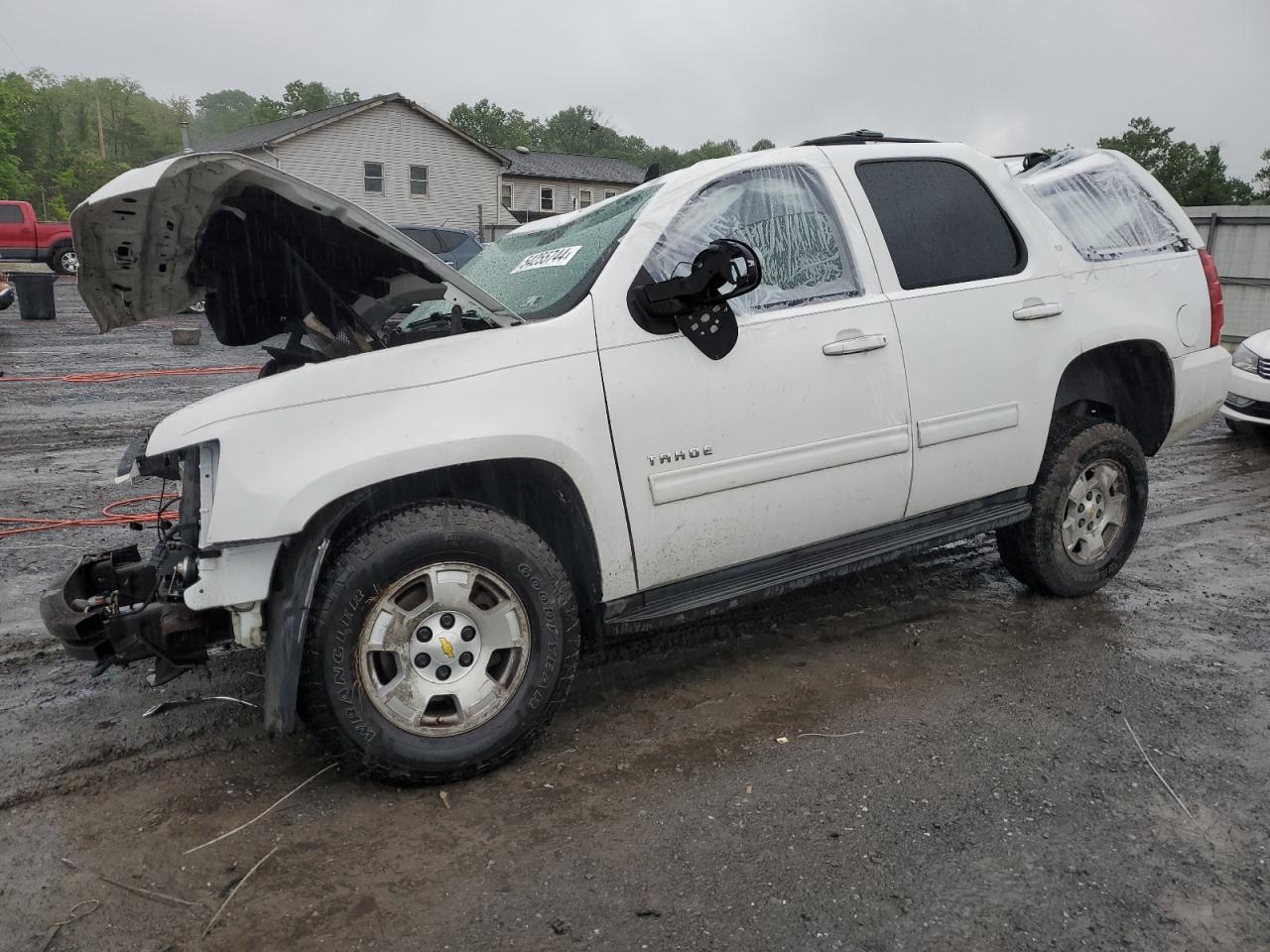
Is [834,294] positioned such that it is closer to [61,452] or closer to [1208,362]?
[1208,362]

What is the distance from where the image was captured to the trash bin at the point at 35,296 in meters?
17.4

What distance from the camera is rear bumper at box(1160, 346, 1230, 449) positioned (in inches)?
183

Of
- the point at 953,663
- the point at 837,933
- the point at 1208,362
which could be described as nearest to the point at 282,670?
the point at 837,933

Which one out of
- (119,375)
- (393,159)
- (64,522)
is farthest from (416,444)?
(393,159)

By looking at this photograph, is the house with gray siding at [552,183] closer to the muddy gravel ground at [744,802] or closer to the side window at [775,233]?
the side window at [775,233]

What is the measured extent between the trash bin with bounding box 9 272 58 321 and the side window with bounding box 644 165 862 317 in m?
17.6

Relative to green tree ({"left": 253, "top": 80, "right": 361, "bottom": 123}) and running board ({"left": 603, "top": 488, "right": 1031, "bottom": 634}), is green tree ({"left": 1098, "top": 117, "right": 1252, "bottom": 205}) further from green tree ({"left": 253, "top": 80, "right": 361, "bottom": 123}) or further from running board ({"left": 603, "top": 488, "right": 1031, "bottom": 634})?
green tree ({"left": 253, "top": 80, "right": 361, "bottom": 123})

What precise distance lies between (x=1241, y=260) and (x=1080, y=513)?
1193cm

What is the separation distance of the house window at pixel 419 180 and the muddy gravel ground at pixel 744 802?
36973 mm

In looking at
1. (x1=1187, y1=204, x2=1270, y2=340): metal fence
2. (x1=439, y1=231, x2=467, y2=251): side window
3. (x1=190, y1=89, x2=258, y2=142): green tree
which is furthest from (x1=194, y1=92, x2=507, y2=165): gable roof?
(x1=190, y1=89, x2=258, y2=142): green tree

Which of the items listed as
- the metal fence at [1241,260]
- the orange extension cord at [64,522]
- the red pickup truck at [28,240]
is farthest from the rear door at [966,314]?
the red pickup truck at [28,240]

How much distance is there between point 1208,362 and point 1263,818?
2.55 m

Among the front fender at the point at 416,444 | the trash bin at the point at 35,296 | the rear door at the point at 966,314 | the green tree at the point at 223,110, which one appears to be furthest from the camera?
the green tree at the point at 223,110

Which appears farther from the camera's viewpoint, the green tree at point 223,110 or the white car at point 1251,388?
the green tree at point 223,110
